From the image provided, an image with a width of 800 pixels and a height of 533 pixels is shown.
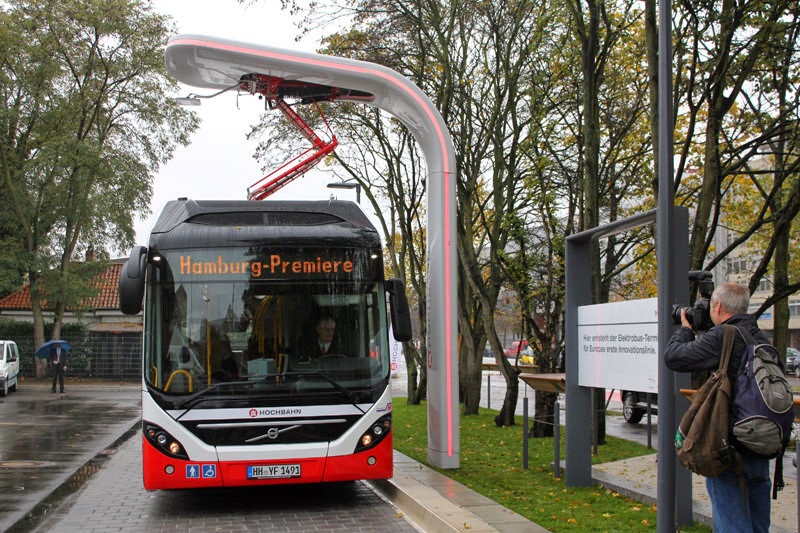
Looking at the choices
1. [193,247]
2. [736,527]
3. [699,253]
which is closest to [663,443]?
[736,527]

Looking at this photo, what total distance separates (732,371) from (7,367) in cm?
3020

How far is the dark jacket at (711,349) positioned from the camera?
479cm

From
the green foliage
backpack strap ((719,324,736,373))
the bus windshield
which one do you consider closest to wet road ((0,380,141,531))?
the bus windshield

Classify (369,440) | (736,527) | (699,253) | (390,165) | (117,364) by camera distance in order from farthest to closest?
Result: (117,364)
(390,165)
(699,253)
(369,440)
(736,527)

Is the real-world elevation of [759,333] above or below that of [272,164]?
below

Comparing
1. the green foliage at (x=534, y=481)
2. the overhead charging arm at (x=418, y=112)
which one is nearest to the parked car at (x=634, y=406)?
the green foliage at (x=534, y=481)

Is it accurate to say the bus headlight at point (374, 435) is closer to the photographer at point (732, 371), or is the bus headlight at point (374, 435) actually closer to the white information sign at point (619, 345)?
the white information sign at point (619, 345)

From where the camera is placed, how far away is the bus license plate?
869cm

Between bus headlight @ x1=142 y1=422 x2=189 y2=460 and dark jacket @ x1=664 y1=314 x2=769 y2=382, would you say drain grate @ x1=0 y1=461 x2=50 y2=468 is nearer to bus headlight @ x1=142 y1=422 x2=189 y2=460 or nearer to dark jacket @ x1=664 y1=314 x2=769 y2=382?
bus headlight @ x1=142 y1=422 x2=189 y2=460

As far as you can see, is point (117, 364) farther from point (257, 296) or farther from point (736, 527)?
→ point (736, 527)

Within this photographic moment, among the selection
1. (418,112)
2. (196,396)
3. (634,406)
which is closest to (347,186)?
(634,406)

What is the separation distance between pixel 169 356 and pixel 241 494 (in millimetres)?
2456

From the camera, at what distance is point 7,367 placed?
30.6 metres

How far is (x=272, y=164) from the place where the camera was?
23312mm
